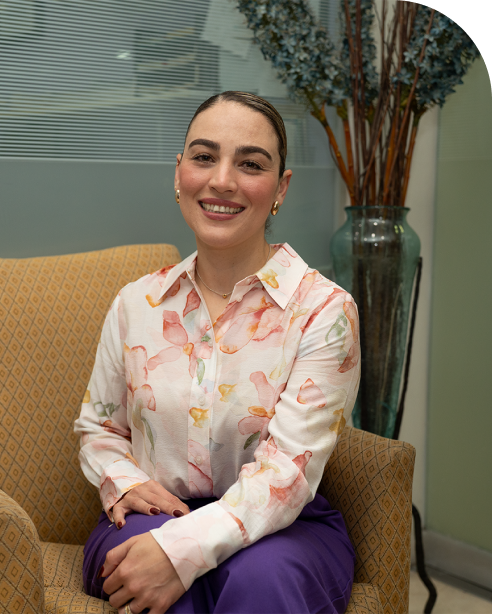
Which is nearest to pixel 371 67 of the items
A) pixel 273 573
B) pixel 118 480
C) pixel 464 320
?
pixel 464 320

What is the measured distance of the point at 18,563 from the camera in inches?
41.2

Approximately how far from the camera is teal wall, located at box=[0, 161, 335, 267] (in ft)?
6.07

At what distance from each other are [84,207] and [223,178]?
746 mm

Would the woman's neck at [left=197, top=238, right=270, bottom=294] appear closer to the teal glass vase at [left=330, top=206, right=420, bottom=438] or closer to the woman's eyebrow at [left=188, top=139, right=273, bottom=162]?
the woman's eyebrow at [left=188, top=139, right=273, bottom=162]

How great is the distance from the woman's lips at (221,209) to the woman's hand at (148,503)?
1.88ft

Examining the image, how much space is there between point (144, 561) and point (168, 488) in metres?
0.27

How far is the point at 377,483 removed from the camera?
140 centimetres

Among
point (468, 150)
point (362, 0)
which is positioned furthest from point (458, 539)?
point (362, 0)

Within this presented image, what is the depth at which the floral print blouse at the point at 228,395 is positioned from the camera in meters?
1.22

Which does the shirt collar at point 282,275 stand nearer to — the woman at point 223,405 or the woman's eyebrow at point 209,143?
the woman at point 223,405

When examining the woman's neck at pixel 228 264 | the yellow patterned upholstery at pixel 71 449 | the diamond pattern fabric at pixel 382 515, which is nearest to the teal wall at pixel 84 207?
the yellow patterned upholstery at pixel 71 449

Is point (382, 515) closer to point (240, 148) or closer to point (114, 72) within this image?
point (240, 148)

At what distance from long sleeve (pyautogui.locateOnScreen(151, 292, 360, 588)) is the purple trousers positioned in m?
0.03

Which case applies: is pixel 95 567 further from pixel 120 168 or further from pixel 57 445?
pixel 120 168
